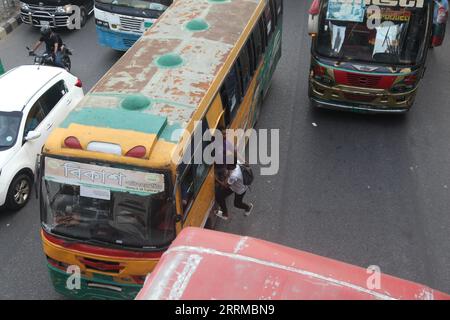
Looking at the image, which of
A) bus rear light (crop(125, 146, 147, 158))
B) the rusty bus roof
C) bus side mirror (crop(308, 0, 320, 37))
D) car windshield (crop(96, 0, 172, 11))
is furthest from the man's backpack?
car windshield (crop(96, 0, 172, 11))

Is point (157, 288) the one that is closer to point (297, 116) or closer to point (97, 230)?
point (97, 230)

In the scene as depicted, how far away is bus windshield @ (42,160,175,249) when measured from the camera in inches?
215

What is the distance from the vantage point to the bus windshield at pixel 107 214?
5.47m

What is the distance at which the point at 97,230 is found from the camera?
5688 mm

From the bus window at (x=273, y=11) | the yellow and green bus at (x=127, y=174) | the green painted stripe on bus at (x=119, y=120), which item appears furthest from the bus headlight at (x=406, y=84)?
the green painted stripe on bus at (x=119, y=120)

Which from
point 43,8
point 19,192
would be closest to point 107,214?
point 19,192

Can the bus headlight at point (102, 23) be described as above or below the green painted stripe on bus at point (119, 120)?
below

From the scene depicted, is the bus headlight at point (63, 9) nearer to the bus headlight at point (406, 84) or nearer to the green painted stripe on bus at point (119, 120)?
the bus headlight at point (406, 84)

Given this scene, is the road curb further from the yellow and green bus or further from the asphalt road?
the yellow and green bus

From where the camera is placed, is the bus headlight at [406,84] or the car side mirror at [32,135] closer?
the car side mirror at [32,135]

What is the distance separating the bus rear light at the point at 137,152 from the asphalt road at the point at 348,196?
2604mm

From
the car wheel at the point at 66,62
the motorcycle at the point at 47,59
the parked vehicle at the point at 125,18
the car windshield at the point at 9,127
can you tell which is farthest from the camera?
the parked vehicle at the point at 125,18

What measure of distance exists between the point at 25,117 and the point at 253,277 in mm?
6246

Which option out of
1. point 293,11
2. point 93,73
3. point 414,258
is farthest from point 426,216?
point 293,11
